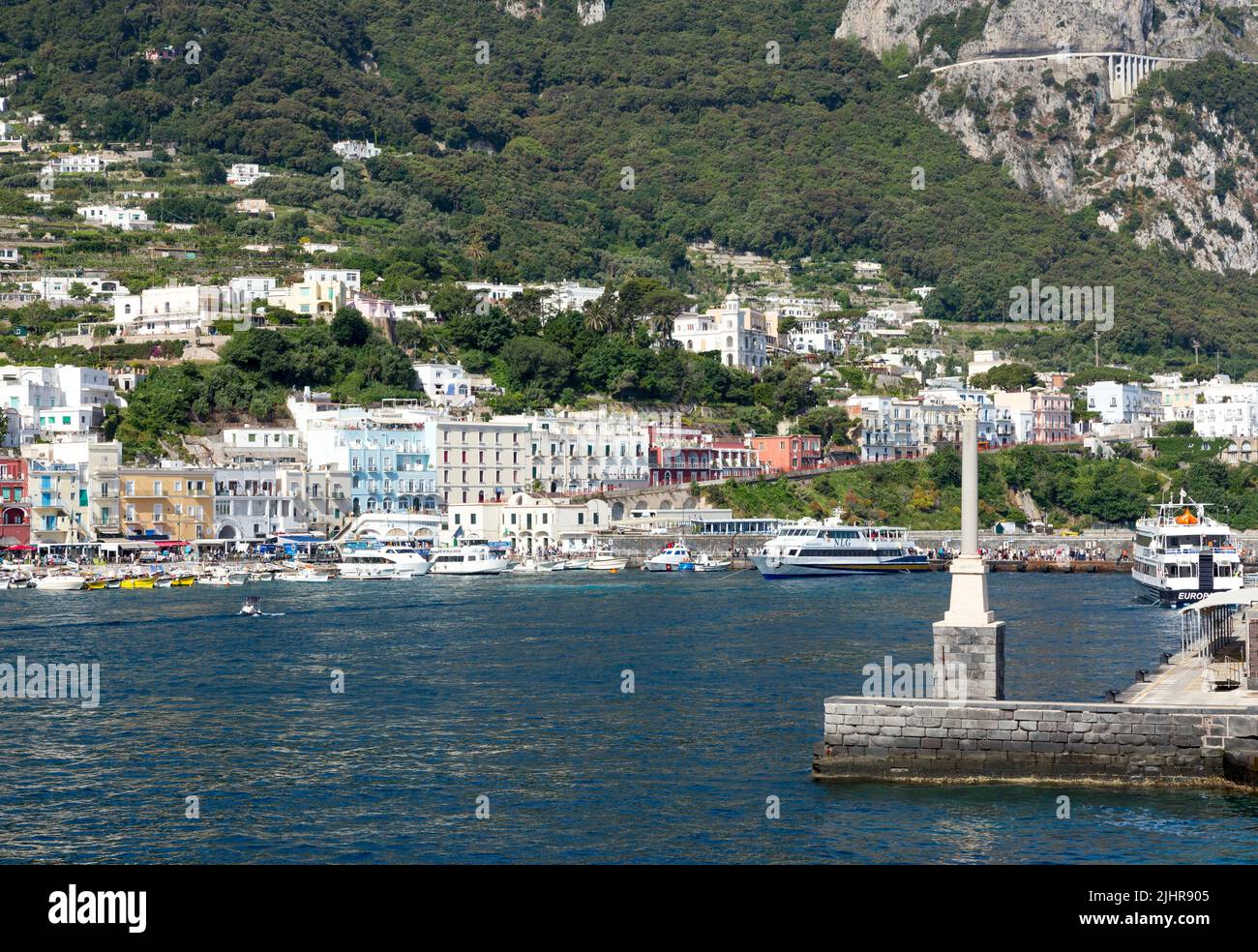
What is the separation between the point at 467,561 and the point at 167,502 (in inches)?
714

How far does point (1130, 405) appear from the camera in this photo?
158625 mm

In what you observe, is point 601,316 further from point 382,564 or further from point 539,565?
point 382,564

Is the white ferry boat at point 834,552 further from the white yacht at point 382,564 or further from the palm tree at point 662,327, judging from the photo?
the palm tree at point 662,327

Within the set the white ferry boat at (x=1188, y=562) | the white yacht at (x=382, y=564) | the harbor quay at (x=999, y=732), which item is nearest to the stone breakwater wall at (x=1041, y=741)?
the harbor quay at (x=999, y=732)

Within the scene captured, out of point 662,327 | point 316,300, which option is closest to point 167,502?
point 316,300

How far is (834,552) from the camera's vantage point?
333ft

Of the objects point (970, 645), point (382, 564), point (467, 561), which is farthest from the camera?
point (467, 561)

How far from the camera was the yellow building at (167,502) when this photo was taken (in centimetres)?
10488

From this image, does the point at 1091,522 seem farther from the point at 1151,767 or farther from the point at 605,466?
the point at 1151,767

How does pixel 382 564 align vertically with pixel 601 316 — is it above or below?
below

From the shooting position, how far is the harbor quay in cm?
3020

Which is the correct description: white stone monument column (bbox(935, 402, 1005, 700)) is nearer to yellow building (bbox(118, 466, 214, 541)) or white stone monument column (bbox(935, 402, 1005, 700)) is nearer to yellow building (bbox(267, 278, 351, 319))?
yellow building (bbox(118, 466, 214, 541))

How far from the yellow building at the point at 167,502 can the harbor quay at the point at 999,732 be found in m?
79.3
